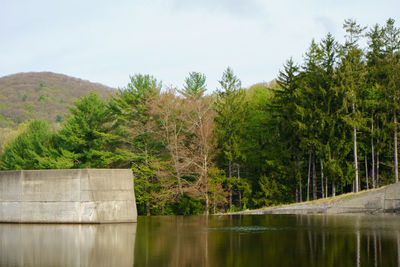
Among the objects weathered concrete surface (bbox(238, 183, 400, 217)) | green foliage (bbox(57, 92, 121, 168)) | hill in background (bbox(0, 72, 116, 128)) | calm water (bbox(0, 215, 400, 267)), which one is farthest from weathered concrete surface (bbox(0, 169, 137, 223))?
hill in background (bbox(0, 72, 116, 128))

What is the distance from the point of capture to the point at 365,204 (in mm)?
19734

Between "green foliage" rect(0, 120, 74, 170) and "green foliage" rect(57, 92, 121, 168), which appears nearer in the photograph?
"green foliage" rect(57, 92, 121, 168)

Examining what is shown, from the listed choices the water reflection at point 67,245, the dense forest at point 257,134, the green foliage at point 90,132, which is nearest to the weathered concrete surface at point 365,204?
the dense forest at point 257,134

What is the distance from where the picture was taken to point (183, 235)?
12844mm

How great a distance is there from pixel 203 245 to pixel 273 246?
1685mm

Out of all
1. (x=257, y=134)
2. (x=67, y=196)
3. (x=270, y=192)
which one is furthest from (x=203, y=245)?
(x=257, y=134)

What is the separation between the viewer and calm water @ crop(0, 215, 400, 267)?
27.1 feet

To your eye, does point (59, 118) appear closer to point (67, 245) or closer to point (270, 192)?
point (270, 192)

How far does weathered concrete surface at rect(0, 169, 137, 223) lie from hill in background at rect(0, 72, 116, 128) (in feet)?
277

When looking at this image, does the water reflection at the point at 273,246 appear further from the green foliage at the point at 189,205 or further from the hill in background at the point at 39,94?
the hill in background at the point at 39,94

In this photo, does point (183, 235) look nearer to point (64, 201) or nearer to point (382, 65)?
point (64, 201)

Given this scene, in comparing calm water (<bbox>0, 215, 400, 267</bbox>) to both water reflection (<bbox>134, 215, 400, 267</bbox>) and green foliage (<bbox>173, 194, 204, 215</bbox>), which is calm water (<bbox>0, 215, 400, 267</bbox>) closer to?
water reflection (<bbox>134, 215, 400, 267</bbox>)

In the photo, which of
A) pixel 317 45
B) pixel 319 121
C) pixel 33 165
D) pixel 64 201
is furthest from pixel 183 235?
pixel 33 165

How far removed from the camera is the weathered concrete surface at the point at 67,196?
50.2ft
